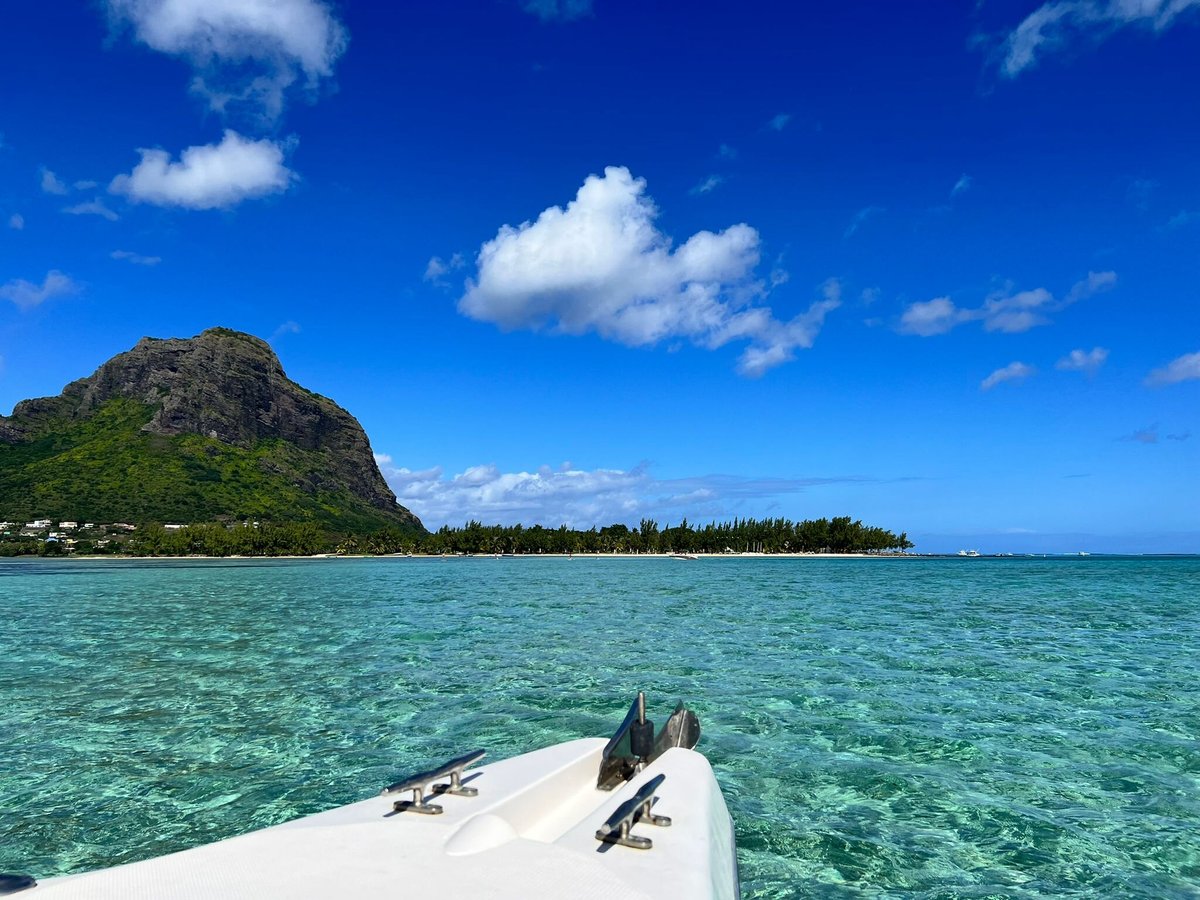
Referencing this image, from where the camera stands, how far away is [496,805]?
A: 6.29m

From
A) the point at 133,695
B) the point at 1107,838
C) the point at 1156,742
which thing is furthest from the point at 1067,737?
the point at 133,695

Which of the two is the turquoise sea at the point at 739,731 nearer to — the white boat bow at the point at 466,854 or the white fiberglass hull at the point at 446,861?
the white boat bow at the point at 466,854

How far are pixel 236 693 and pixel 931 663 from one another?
21428 mm

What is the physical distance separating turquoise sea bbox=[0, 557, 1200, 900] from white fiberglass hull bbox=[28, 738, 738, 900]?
3228 millimetres

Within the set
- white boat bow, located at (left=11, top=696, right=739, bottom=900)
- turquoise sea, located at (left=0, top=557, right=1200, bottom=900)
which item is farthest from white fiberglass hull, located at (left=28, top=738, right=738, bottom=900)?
turquoise sea, located at (left=0, top=557, right=1200, bottom=900)

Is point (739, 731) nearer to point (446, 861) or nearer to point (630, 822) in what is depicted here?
point (630, 822)

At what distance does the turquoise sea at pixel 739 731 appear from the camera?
9133 mm

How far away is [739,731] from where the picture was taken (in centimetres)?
1469

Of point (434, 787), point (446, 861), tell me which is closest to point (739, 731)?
point (434, 787)

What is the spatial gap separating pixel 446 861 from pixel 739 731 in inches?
431

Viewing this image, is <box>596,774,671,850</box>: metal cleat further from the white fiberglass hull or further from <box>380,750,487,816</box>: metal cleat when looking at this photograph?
<box>380,750,487,816</box>: metal cleat

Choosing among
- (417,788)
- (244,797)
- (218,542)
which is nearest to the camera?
(417,788)

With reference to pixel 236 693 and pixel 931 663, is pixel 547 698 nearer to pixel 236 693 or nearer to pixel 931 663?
pixel 236 693

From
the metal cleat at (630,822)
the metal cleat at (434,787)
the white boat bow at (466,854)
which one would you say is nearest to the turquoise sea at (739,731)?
the white boat bow at (466,854)
